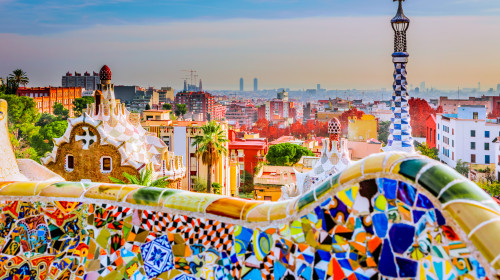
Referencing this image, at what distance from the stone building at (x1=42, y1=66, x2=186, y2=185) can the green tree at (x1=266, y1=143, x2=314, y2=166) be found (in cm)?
2236

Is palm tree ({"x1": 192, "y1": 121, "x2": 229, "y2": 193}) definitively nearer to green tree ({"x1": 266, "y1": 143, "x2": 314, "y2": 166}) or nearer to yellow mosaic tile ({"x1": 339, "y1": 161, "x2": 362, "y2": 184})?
green tree ({"x1": 266, "y1": 143, "x2": 314, "y2": 166})

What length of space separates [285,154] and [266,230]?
109 ft

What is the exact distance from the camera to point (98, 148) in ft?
40.4

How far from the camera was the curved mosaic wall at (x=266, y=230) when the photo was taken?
1.62 metres

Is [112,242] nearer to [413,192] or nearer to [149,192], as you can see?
[149,192]

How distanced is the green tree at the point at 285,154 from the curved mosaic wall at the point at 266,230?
32.2 meters

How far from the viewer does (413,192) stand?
1.70 meters

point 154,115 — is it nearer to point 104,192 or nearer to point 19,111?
point 19,111

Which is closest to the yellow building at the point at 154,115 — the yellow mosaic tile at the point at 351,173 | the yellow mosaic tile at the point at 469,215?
the yellow mosaic tile at the point at 351,173

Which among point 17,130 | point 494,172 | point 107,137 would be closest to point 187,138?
point 107,137

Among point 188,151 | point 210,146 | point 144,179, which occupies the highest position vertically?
point 210,146

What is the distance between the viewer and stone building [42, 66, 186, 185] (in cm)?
1230

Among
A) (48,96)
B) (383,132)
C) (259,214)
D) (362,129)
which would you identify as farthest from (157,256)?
(383,132)

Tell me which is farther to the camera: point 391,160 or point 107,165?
point 107,165
